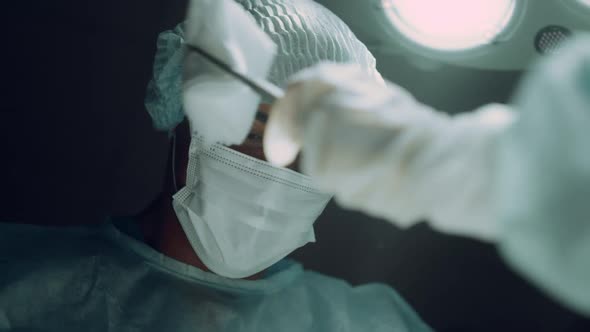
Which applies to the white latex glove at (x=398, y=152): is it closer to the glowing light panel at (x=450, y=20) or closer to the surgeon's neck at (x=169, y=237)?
the glowing light panel at (x=450, y=20)

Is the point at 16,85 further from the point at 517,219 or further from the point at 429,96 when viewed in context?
the point at 517,219

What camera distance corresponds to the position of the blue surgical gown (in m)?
1.25

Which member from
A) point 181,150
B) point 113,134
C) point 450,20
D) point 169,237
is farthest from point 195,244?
point 450,20

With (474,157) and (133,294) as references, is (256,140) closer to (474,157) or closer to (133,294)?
(133,294)

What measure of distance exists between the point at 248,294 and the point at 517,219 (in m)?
1.14

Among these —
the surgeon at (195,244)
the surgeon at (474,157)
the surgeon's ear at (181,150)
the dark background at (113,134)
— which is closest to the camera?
the surgeon at (474,157)

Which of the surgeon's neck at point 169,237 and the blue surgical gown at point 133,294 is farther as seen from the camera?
the surgeon's neck at point 169,237

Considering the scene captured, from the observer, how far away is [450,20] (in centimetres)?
124

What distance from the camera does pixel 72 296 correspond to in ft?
4.22

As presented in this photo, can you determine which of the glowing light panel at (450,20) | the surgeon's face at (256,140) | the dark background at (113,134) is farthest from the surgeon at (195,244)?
the dark background at (113,134)

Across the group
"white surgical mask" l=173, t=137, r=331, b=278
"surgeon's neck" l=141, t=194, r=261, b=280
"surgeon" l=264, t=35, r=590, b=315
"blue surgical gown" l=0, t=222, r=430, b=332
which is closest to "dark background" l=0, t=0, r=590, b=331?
"blue surgical gown" l=0, t=222, r=430, b=332

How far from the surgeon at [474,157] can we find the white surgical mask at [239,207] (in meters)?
0.52

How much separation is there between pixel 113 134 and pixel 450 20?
1.15m

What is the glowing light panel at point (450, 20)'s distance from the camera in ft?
3.98
